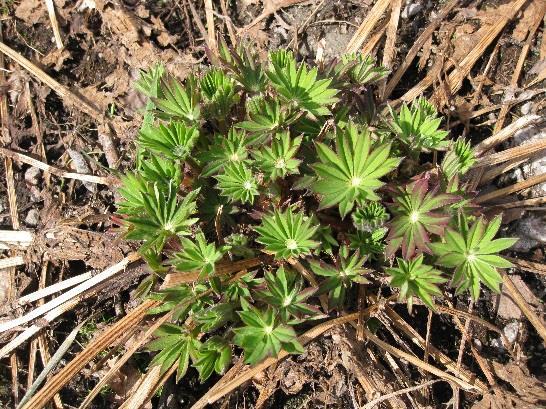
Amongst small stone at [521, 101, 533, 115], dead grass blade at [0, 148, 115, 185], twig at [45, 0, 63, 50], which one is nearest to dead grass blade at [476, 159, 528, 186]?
small stone at [521, 101, 533, 115]

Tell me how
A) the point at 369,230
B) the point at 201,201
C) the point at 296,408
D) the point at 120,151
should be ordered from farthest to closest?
the point at 120,151 < the point at 296,408 < the point at 201,201 < the point at 369,230

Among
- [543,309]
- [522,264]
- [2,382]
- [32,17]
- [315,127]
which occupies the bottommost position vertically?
[543,309]

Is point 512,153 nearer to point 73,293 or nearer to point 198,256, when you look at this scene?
point 198,256

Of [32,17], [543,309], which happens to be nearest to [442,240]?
[543,309]

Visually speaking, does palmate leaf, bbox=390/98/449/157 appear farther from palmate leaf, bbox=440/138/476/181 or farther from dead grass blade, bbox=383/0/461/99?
dead grass blade, bbox=383/0/461/99

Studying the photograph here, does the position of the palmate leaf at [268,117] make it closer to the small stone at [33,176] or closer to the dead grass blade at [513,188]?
the dead grass blade at [513,188]

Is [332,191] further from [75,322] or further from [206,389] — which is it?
[75,322]

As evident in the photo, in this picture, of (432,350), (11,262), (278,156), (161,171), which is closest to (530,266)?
(432,350)
